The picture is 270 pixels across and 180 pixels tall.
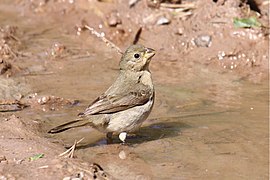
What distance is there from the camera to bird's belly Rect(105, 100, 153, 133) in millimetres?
7566

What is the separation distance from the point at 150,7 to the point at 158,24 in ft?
1.45

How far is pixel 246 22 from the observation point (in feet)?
35.7

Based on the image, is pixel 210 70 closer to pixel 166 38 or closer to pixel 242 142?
pixel 166 38

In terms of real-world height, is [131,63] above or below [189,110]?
above

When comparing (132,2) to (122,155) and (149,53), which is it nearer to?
(149,53)

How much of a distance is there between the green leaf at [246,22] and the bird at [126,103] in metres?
3.34

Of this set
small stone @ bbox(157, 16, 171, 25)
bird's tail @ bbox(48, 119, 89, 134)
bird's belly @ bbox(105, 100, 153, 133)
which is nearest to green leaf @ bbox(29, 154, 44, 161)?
bird's tail @ bbox(48, 119, 89, 134)

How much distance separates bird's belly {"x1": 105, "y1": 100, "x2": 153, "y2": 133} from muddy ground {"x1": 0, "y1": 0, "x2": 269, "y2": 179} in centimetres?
20

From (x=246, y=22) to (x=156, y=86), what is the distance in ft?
7.02

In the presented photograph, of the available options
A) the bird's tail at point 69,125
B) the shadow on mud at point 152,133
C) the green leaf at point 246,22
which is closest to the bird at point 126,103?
the bird's tail at point 69,125

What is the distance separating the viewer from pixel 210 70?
10.3 m

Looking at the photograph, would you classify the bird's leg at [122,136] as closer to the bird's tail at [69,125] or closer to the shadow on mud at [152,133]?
the shadow on mud at [152,133]

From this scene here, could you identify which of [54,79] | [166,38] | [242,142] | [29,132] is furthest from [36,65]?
[242,142]

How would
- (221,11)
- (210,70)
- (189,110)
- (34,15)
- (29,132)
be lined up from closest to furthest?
(29,132)
(189,110)
(210,70)
(221,11)
(34,15)
